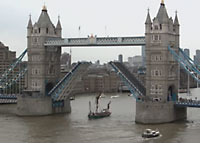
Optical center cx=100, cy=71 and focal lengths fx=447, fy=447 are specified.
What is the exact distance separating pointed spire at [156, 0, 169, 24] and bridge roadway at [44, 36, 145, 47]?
11.4 ft

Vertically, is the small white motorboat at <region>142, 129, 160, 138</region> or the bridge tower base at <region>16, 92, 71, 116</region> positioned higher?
the bridge tower base at <region>16, 92, 71, 116</region>

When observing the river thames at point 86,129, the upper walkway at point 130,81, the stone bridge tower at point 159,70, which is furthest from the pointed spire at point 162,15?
the river thames at point 86,129

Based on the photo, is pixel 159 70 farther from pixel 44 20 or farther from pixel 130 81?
pixel 44 20

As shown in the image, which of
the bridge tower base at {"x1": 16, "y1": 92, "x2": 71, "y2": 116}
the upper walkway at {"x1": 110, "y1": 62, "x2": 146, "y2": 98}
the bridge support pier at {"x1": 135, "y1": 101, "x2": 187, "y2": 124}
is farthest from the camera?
the bridge tower base at {"x1": 16, "y1": 92, "x2": 71, "y2": 116}

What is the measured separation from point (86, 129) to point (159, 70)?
498 inches

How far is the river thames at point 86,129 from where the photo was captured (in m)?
48.8

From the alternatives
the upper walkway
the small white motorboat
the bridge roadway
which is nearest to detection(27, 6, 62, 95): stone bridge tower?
the bridge roadway

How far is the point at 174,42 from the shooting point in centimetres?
6059

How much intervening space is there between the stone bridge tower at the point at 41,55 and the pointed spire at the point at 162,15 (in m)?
18.6

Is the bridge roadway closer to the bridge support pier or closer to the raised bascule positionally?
the raised bascule

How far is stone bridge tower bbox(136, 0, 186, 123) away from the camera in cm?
5762

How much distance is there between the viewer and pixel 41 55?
68.9m

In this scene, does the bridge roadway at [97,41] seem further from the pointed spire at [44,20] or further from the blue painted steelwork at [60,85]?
the blue painted steelwork at [60,85]

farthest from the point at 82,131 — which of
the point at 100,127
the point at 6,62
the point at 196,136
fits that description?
the point at 6,62
